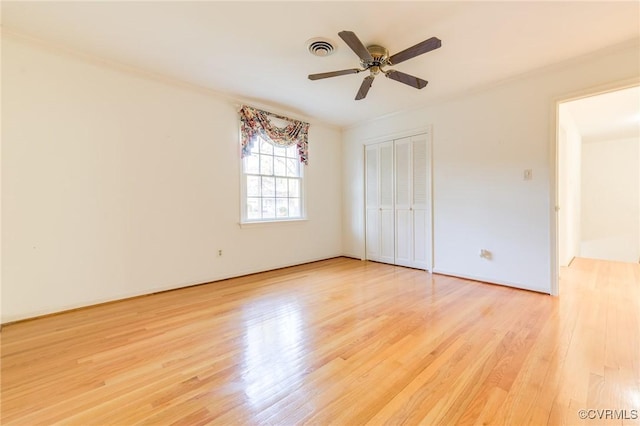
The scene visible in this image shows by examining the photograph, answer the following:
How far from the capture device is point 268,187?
442 centimetres

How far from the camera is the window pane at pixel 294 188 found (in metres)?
4.73

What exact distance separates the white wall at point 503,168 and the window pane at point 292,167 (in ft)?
6.37

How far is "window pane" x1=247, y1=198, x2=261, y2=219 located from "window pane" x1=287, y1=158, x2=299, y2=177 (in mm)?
787

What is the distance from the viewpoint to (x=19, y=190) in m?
2.50

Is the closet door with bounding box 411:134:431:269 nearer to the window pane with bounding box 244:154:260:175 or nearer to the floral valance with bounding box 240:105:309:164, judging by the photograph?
the floral valance with bounding box 240:105:309:164

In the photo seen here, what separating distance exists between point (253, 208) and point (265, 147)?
3.24ft

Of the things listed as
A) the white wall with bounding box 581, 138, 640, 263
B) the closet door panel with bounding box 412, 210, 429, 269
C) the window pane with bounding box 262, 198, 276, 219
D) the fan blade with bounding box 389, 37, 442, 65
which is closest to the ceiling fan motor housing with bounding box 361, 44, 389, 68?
the fan blade with bounding box 389, 37, 442, 65

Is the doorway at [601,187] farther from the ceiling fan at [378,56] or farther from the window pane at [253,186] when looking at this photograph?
the window pane at [253,186]

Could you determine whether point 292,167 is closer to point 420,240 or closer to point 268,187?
point 268,187

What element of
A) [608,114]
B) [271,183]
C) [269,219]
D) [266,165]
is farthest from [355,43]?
[608,114]

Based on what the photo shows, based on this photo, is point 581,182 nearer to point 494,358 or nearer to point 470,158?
point 470,158

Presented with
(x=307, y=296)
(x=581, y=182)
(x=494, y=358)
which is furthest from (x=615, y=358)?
(x=581, y=182)

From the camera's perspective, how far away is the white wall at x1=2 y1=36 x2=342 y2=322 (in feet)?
8.25

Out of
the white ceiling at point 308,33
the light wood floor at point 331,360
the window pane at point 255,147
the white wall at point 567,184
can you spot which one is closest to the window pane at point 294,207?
the window pane at point 255,147
